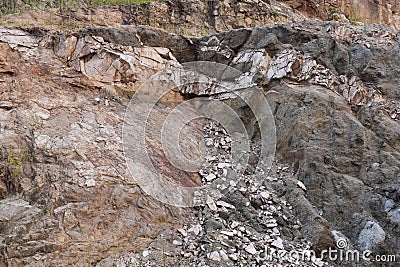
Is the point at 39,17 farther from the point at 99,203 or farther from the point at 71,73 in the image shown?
the point at 99,203

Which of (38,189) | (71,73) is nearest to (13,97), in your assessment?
(71,73)

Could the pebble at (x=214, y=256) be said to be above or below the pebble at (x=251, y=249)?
below

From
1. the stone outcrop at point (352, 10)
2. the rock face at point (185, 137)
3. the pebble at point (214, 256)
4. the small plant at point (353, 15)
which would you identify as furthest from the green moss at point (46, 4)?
the pebble at point (214, 256)

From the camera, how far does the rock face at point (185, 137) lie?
533 cm

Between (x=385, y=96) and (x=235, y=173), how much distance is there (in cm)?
354

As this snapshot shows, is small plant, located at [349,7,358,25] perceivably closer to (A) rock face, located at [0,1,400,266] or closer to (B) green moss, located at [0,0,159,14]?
(A) rock face, located at [0,1,400,266]

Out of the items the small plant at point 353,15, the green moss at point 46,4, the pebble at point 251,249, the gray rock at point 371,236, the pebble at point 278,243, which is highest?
the small plant at point 353,15

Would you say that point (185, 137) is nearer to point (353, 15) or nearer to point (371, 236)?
point (371, 236)

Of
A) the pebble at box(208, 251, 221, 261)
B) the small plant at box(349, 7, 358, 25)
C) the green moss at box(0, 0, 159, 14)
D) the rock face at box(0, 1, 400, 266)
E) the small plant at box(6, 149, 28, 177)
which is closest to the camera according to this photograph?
the pebble at box(208, 251, 221, 261)

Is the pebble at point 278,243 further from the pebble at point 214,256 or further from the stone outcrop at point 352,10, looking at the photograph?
the stone outcrop at point 352,10

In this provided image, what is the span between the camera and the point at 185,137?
7508 millimetres

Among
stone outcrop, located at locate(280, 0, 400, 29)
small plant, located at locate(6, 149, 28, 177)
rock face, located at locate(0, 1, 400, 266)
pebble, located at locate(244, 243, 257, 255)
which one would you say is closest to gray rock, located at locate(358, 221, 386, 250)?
rock face, located at locate(0, 1, 400, 266)

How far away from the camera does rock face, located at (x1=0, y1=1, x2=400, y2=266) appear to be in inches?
210

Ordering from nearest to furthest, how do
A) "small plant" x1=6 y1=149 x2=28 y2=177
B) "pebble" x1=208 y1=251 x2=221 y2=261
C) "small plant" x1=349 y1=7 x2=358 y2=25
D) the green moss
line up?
"pebble" x1=208 y1=251 x2=221 y2=261 < "small plant" x1=6 y1=149 x2=28 y2=177 < the green moss < "small plant" x1=349 y1=7 x2=358 y2=25
